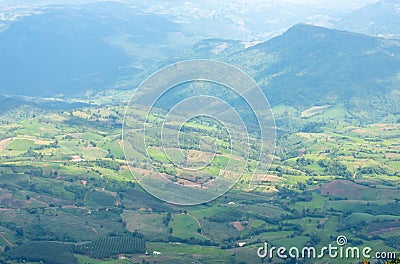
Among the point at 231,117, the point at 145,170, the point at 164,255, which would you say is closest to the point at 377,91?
the point at 231,117

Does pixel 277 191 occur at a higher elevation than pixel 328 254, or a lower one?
higher

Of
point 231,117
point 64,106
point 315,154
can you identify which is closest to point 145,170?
point 231,117

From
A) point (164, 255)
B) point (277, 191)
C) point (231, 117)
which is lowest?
point (164, 255)

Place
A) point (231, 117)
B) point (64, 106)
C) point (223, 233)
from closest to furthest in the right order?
point (223, 233) < point (231, 117) < point (64, 106)

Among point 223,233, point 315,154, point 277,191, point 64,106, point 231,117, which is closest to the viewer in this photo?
point 223,233

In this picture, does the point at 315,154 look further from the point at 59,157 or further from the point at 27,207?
the point at 27,207

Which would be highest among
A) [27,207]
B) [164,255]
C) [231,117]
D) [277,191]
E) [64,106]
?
[64,106]

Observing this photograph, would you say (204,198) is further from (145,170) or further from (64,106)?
(64,106)

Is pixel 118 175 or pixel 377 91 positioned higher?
pixel 377 91

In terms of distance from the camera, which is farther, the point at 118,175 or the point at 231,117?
the point at 231,117
